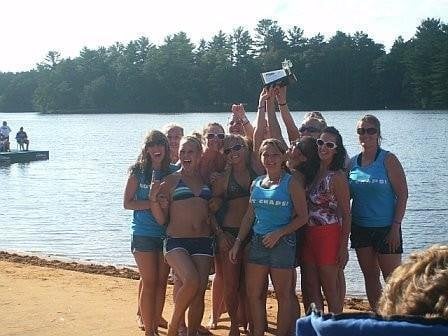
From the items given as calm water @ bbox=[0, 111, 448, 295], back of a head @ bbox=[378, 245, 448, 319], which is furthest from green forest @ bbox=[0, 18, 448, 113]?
back of a head @ bbox=[378, 245, 448, 319]

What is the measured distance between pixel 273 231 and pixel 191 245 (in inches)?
27.6

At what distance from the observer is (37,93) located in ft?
Result: 420

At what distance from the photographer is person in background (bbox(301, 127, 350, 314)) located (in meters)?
5.51

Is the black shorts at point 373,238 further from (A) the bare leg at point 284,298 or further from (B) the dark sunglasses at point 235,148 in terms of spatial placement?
(B) the dark sunglasses at point 235,148

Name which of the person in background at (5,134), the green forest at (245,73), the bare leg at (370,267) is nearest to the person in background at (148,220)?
the bare leg at (370,267)

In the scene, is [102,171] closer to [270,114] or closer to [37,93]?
[270,114]

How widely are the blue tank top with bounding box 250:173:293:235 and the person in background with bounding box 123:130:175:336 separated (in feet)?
2.88

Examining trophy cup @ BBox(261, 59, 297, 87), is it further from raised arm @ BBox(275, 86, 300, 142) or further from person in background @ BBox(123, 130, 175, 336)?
person in background @ BBox(123, 130, 175, 336)

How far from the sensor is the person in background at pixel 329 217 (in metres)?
5.51

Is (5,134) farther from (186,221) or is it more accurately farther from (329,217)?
(329,217)

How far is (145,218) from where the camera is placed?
19.8ft

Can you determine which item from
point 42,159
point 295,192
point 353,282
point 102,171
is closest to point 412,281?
point 295,192

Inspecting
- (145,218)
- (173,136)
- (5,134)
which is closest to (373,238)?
(145,218)

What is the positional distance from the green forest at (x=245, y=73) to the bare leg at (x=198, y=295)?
7166 cm
